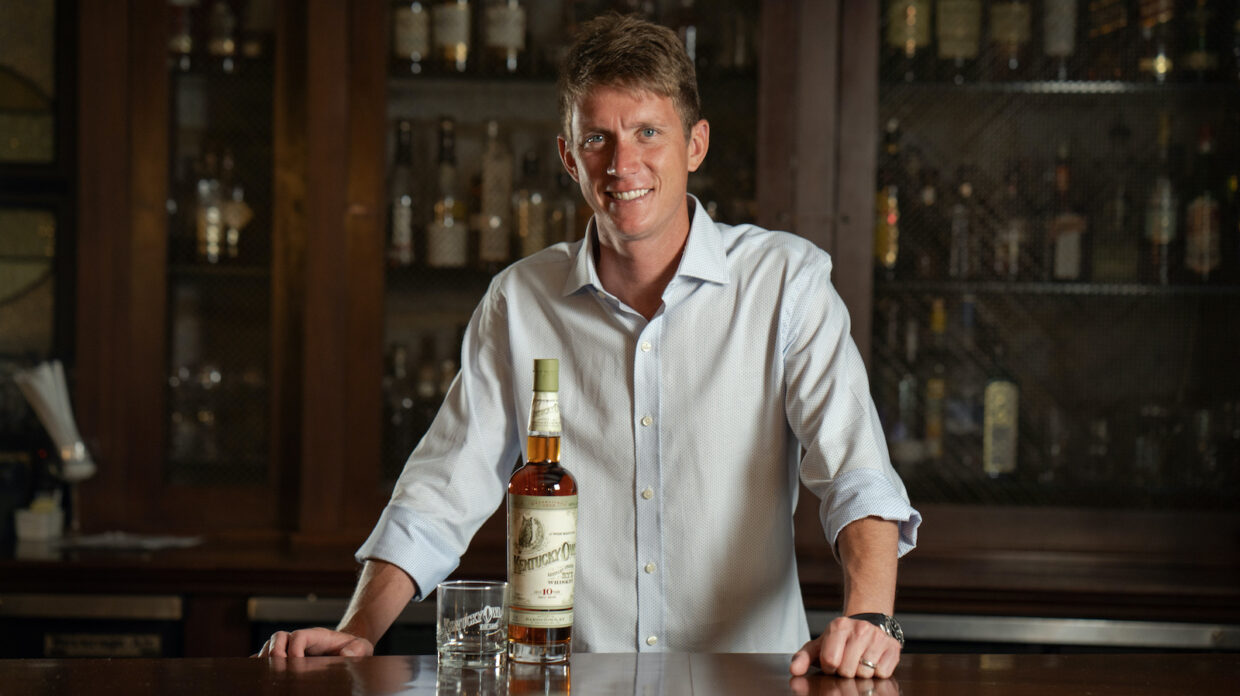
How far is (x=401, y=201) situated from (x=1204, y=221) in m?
1.71

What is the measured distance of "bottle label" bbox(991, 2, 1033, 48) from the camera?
2.46m

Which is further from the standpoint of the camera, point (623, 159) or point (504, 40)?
point (504, 40)

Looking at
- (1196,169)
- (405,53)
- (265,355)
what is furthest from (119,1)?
(1196,169)

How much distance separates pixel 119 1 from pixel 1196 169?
7.56 feet

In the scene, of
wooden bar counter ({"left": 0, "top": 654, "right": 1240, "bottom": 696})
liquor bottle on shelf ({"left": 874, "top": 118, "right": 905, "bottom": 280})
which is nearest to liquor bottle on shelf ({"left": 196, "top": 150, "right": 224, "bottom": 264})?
liquor bottle on shelf ({"left": 874, "top": 118, "right": 905, "bottom": 280})

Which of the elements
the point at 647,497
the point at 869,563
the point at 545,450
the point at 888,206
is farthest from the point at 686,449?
the point at 888,206

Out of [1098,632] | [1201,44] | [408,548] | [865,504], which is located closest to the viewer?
[865,504]

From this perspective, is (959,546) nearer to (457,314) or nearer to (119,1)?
(457,314)

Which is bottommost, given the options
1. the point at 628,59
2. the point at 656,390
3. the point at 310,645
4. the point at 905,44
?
the point at 310,645

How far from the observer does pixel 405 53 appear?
2.50m

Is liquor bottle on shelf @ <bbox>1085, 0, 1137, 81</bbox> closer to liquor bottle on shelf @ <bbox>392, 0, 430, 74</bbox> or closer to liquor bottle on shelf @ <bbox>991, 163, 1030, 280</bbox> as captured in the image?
liquor bottle on shelf @ <bbox>991, 163, 1030, 280</bbox>

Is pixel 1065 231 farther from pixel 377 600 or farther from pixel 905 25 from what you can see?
pixel 377 600

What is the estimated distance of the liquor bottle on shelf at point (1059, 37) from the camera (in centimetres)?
245

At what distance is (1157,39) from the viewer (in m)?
2.44
